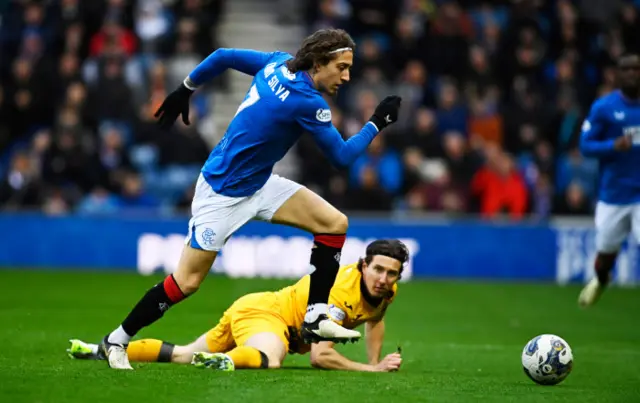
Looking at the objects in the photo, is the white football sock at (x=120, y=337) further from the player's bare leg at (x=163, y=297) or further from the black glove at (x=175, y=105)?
the black glove at (x=175, y=105)

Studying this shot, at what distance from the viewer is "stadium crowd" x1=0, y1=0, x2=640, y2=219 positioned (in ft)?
61.9

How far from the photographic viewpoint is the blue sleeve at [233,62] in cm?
842

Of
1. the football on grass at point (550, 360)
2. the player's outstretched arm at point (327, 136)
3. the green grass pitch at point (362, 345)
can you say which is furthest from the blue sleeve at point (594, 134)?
the player's outstretched arm at point (327, 136)

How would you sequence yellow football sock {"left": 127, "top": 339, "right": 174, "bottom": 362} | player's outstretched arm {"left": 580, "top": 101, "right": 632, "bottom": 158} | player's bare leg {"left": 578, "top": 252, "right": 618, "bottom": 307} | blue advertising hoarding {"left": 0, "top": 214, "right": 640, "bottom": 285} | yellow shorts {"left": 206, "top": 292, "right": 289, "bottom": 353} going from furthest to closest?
blue advertising hoarding {"left": 0, "top": 214, "right": 640, "bottom": 285}
player's bare leg {"left": 578, "top": 252, "right": 618, "bottom": 307}
player's outstretched arm {"left": 580, "top": 101, "right": 632, "bottom": 158}
yellow football sock {"left": 127, "top": 339, "right": 174, "bottom": 362}
yellow shorts {"left": 206, "top": 292, "right": 289, "bottom": 353}

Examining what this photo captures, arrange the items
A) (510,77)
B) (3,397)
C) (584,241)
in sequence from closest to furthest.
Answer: (3,397) → (584,241) → (510,77)

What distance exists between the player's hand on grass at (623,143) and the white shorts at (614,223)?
0.84 meters

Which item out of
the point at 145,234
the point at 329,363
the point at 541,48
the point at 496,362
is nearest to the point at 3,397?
the point at 329,363

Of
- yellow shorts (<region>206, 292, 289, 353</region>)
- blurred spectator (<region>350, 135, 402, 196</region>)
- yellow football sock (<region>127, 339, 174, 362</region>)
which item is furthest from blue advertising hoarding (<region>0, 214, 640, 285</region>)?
yellow football sock (<region>127, 339, 174, 362</region>)

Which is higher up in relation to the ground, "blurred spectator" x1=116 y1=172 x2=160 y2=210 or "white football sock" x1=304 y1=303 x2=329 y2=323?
"white football sock" x1=304 y1=303 x2=329 y2=323

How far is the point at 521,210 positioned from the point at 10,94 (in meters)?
8.68

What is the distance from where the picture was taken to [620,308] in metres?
15.1

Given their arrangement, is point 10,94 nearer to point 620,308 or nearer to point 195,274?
point 620,308

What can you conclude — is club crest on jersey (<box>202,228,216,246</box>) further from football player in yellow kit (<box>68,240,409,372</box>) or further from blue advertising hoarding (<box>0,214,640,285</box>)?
blue advertising hoarding (<box>0,214,640,285</box>)

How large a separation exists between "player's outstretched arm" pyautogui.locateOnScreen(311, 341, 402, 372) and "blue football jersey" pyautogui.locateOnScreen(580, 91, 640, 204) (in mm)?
4087
